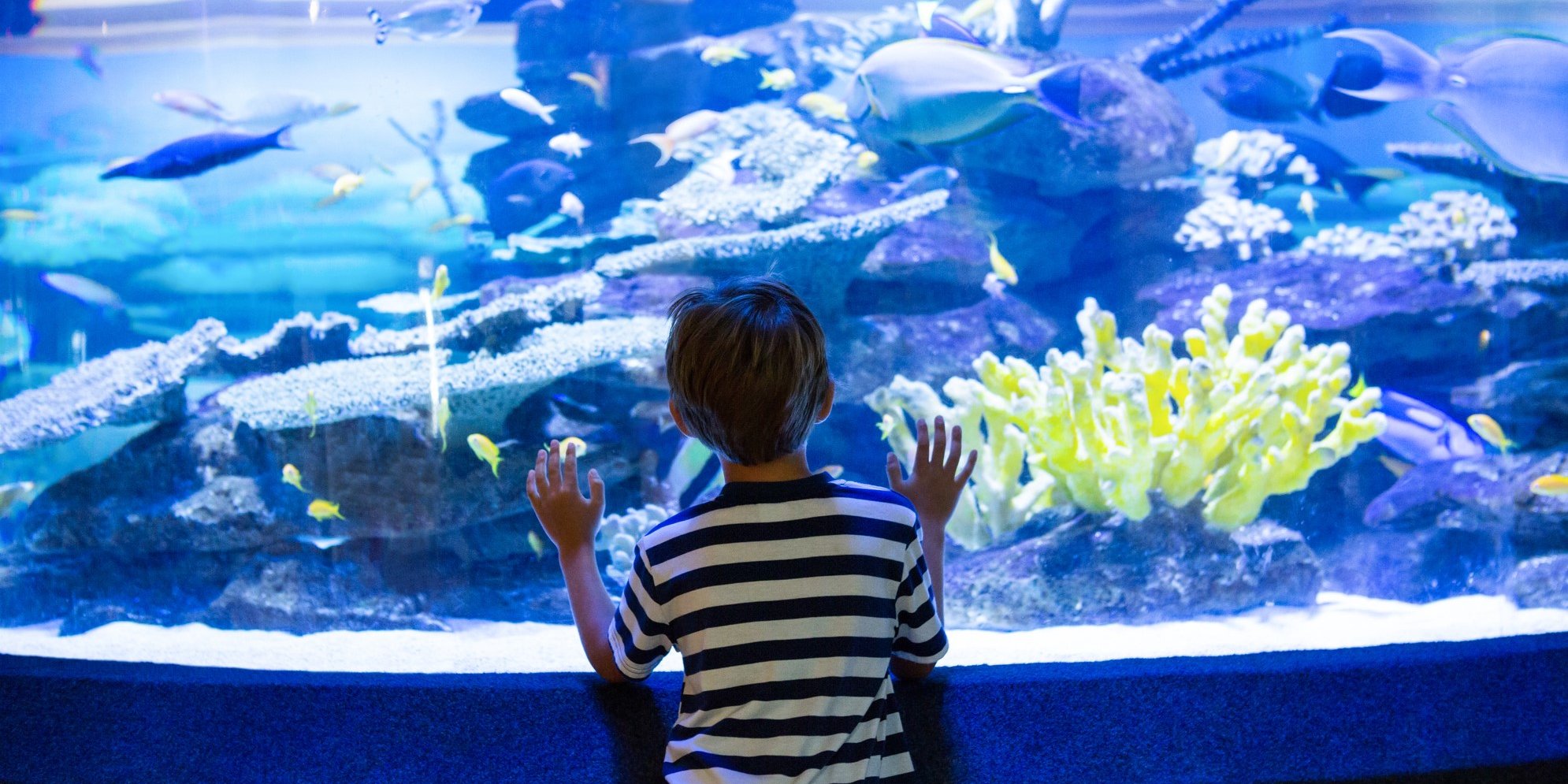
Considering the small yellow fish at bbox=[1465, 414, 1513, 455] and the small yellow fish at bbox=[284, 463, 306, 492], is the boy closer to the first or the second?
the small yellow fish at bbox=[284, 463, 306, 492]

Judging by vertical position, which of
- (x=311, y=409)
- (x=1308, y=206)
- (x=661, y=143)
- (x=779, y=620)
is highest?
(x=779, y=620)

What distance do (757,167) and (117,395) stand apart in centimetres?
361

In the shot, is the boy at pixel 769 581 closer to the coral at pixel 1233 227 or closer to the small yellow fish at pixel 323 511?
the small yellow fish at pixel 323 511

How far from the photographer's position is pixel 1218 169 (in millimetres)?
5355

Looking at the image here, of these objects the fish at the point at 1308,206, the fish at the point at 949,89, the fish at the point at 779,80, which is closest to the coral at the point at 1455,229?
the fish at the point at 1308,206

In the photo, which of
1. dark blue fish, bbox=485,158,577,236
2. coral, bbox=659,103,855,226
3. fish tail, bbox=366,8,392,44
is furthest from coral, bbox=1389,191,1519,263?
fish tail, bbox=366,8,392,44

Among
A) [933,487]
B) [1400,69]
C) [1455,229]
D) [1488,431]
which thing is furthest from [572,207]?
[1455,229]

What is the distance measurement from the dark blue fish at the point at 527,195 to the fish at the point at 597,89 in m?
0.48

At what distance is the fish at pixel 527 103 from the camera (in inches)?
193

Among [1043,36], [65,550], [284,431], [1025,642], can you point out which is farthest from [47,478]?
[1043,36]

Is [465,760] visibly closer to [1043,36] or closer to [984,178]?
[984,178]

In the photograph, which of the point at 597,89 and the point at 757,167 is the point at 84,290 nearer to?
the point at 597,89

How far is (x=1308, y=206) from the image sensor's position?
5.31 metres

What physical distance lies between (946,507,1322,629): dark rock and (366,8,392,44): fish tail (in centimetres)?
415
